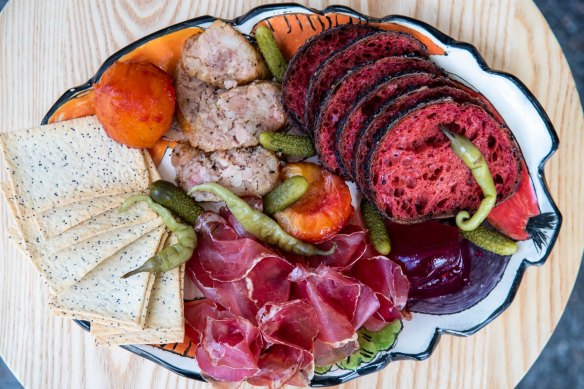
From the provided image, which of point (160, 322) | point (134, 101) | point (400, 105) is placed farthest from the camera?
point (160, 322)

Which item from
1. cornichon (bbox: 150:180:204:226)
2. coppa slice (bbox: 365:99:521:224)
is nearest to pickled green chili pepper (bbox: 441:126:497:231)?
coppa slice (bbox: 365:99:521:224)

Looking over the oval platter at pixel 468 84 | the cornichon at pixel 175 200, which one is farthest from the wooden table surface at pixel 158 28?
the cornichon at pixel 175 200

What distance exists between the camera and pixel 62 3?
5.98ft

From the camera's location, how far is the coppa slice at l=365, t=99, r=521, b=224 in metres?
1.50

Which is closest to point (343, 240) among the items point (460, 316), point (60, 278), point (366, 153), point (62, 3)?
point (366, 153)

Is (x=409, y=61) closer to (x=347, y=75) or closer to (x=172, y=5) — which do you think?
(x=347, y=75)

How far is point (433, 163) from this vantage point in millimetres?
1577

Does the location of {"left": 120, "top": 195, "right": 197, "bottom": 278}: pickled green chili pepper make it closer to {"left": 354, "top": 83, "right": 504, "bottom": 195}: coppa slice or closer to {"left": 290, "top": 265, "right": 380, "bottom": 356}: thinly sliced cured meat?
{"left": 290, "top": 265, "right": 380, "bottom": 356}: thinly sliced cured meat

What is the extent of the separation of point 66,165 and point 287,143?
2.22ft

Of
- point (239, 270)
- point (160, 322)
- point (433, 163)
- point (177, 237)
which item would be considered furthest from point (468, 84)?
point (160, 322)

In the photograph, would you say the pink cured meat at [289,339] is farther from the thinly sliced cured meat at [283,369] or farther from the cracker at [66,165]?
the cracker at [66,165]

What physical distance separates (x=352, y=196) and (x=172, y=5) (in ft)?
2.73

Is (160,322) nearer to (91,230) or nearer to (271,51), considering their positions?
(91,230)

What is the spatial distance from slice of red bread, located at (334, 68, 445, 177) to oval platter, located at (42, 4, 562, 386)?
0.58ft
